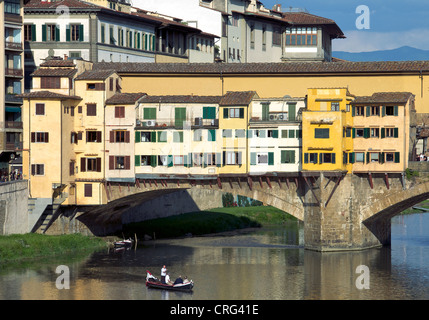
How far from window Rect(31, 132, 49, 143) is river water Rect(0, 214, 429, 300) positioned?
10588 millimetres

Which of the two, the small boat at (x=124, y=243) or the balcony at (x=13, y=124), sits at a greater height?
the balcony at (x=13, y=124)

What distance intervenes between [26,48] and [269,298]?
48516mm

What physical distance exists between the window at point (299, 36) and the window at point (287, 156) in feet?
167

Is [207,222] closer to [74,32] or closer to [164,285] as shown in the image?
[74,32]

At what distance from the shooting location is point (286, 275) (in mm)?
77062

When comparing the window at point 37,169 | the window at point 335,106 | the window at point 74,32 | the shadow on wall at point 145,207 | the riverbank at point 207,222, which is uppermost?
the window at point 74,32

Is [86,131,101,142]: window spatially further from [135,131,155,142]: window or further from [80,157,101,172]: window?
[135,131,155,142]: window

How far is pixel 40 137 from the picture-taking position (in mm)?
88562

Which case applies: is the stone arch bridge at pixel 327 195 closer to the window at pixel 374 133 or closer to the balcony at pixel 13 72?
the window at pixel 374 133

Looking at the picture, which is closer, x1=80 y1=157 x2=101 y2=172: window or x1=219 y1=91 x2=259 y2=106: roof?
x1=219 y1=91 x2=259 y2=106: roof

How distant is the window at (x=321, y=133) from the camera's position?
85750 mm

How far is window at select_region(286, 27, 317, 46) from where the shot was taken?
136 meters

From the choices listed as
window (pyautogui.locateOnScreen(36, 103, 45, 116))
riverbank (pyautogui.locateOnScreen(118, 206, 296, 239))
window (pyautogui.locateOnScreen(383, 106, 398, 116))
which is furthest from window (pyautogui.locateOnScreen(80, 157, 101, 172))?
window (pyautogui.locateOnScreen(383, 106, 398, 116))

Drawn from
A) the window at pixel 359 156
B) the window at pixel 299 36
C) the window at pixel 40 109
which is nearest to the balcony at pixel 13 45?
the window at pixel 40 109
